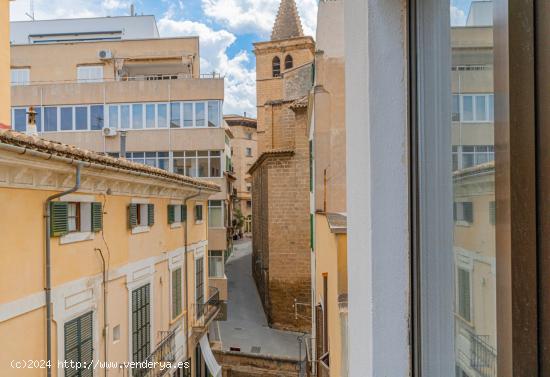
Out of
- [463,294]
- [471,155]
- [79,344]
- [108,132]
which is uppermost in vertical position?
[108,132]

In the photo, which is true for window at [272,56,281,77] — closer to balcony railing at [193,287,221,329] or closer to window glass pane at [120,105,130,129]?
window glass pane at [120,105,130,129]

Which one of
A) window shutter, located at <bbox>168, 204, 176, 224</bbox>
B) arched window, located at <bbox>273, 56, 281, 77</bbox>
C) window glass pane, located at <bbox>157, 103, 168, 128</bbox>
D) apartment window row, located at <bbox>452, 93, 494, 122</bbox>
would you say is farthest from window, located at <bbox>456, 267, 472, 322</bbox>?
arched window, located at <bbox>273, 56, 281, 77</bbox>

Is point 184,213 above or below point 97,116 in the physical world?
below

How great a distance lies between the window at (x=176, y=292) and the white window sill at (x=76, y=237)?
3.95 metres

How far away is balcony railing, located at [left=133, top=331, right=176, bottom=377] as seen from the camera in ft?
28.1

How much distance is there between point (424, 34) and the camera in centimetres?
95

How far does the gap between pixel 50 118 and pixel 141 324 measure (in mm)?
12976

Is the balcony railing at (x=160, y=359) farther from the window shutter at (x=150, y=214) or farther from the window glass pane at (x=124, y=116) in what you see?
the window glass pane at (x=124, y=116)

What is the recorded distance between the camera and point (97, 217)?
696cm

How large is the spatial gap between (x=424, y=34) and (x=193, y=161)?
17.4m

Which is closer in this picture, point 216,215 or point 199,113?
point 199,113

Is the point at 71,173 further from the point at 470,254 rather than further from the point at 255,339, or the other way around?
the point at 255,339

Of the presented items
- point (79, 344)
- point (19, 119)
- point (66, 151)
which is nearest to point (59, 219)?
point (66, 151)

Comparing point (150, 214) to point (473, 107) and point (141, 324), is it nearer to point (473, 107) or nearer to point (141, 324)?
point (141, 324)
